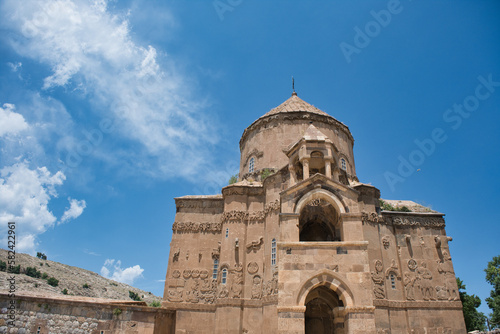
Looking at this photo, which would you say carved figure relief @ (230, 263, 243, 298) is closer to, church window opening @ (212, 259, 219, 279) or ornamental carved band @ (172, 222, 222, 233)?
church window opening @ (212, 259, 219, 279)

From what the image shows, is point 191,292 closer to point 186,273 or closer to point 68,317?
point 186,273

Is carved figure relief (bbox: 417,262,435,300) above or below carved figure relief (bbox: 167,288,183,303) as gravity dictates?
above

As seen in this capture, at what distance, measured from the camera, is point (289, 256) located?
45.7 feet

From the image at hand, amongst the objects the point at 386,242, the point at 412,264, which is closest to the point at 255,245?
the point at 386,242

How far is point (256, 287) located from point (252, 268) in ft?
3.88

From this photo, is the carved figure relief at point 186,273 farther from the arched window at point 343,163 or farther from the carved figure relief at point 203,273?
the arched window at point 343,163

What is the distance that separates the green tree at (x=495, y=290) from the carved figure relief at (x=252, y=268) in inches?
851

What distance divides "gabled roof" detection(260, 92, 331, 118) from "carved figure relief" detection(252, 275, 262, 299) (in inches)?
558

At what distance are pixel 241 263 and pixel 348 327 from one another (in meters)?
9.20

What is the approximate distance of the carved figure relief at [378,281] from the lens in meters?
20.1

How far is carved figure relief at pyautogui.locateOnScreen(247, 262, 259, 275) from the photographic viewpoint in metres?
20.5

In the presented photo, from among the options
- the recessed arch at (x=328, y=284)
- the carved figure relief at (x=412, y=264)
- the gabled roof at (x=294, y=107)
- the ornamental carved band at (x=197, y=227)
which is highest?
the gabled roof at (x=294, y=107)

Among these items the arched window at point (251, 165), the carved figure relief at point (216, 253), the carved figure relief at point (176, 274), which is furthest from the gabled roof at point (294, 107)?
the carved figure relief at point (176, 274)

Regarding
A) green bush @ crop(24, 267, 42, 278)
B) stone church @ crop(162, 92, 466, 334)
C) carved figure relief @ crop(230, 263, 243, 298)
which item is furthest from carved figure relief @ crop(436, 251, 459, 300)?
green bush @ crop(24, 267, 42, 278)
